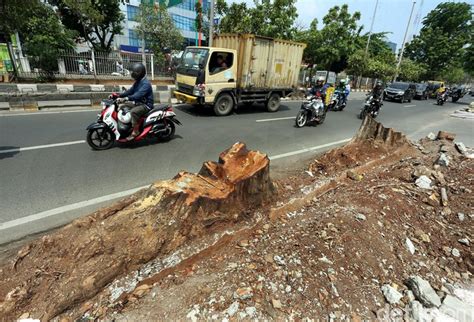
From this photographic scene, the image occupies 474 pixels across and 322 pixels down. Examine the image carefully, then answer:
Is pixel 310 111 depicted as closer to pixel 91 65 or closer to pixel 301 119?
pixel 301 119

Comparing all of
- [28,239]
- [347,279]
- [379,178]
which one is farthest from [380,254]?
[28,239]

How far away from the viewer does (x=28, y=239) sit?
8.69 ft

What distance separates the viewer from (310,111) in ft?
28.2

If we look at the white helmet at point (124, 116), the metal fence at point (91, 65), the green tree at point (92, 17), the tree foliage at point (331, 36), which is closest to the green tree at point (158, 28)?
the green tree at point (92, 17)

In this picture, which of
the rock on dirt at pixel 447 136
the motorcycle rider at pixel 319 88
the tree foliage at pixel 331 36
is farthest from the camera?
the tree foliage at pixel 331 36

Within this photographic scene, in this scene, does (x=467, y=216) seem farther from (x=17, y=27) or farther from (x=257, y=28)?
(x=257, y=28)

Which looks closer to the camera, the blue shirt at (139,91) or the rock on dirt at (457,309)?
the rock on dirt at (457,309)

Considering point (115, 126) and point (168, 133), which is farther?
point (168, 133)

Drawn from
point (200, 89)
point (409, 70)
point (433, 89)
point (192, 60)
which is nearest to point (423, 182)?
point (200, 89)

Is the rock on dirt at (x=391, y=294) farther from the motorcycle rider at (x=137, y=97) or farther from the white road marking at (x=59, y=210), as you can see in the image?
the motorcycle rider at (x=137, y=97)

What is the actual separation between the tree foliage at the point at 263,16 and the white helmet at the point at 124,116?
16510 mm

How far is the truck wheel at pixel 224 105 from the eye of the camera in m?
9.23

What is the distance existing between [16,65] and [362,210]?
17.4m

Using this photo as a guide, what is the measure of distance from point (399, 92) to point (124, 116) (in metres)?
21.1
